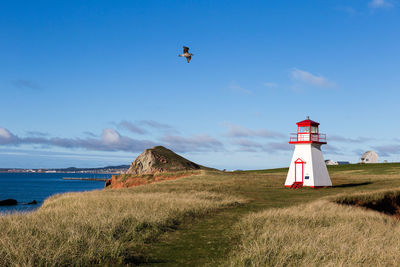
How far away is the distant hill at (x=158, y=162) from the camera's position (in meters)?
113

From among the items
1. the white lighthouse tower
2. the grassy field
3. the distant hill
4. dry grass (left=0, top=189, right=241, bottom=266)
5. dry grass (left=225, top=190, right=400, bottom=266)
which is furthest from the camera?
the distant hill

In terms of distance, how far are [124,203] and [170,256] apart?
949 cm

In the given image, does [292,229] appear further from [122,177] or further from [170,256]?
[122,177]

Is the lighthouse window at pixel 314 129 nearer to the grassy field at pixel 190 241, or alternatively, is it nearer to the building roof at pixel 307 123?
the building roof at pixel 307 123

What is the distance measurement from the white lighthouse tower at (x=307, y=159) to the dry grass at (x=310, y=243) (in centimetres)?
2090

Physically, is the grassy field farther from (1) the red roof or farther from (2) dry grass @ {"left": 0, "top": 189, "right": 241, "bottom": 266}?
(1) the red roof

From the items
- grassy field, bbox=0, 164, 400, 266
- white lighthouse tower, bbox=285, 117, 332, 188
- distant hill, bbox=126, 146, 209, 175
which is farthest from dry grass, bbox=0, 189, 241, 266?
distant hill, bbox=126, 146, 209, 175

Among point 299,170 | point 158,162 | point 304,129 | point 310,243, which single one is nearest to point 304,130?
point 304,129

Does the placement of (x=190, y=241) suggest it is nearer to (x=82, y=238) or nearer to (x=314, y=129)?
(x=82, y=238)

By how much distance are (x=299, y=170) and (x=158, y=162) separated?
3286 inches

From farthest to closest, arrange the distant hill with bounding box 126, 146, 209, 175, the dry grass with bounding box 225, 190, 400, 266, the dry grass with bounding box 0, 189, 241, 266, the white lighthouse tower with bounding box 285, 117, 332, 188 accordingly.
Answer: the distant hill with bounding box 126, 146, 209, 175
the white lighthouse tower with bounding box 285, 117, 332, 188
the dry grass with bounding box 225, 190, 400, 266
the dry grass with bounding box 0, 189, 241, 266

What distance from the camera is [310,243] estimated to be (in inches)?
383

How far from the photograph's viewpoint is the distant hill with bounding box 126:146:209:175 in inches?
4456

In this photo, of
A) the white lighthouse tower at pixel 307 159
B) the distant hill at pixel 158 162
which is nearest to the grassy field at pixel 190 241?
the white lighthouse tower at pixel 307 159
